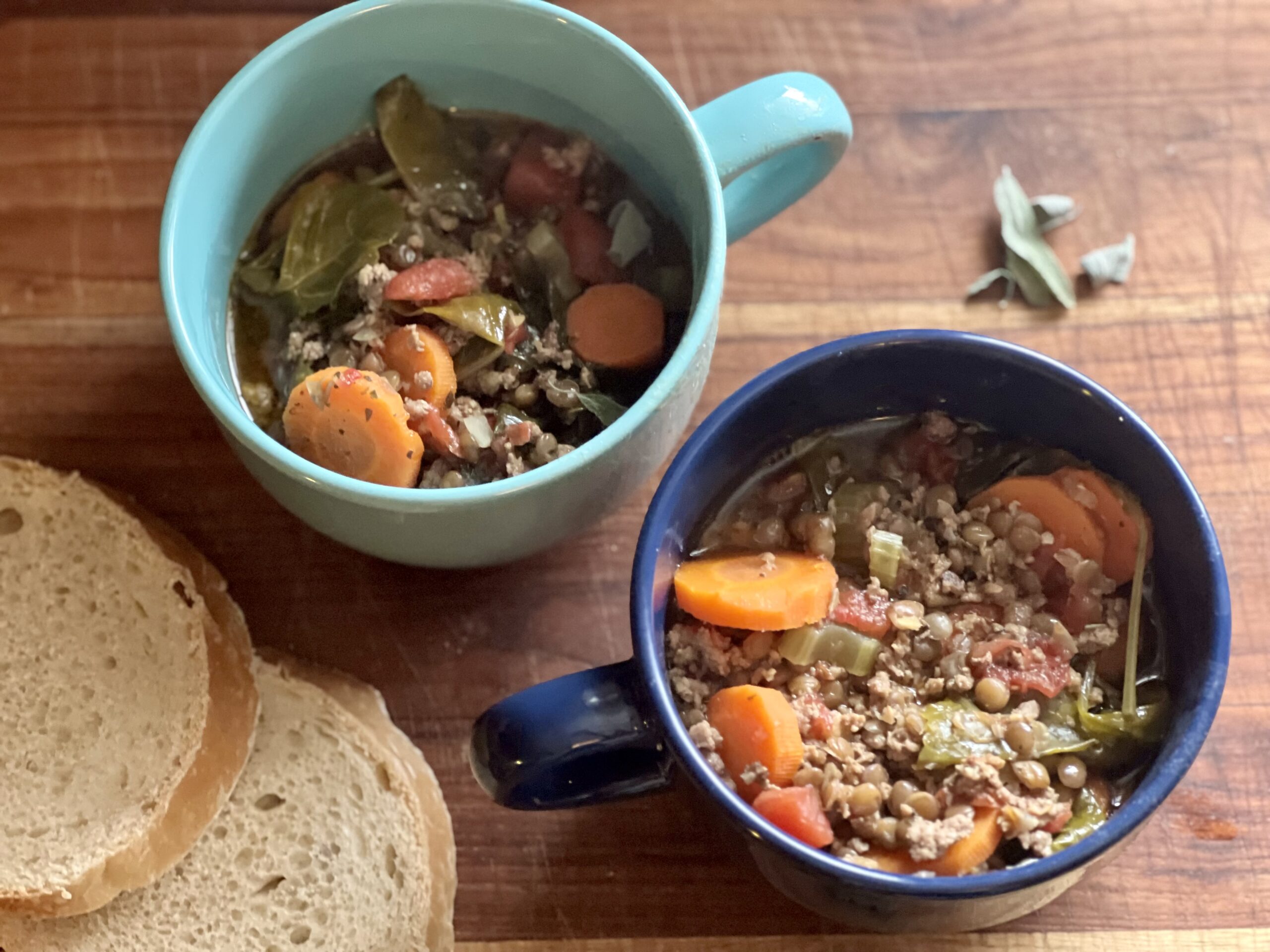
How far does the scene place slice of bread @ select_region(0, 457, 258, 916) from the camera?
1.49 metres

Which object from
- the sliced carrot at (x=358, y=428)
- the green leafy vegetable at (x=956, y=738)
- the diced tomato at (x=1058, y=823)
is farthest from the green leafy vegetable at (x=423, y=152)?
the diced tomato at (x=1058, y=823)

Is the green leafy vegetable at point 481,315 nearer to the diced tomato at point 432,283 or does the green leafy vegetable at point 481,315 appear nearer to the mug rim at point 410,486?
the diced tomato at point 432,283

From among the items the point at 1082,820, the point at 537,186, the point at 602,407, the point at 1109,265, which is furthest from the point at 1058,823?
the point at 537,186

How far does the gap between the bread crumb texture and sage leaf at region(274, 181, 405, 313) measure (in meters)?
0.40

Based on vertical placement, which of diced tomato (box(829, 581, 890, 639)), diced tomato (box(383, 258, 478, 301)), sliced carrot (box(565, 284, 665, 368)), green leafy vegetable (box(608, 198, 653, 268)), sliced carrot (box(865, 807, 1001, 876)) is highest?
green leafy vegetable (box(608, 198, 653, 268))

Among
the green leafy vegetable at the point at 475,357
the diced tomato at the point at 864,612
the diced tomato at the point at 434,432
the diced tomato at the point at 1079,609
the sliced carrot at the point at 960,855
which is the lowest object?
the sliced carrot at the point at 960,855

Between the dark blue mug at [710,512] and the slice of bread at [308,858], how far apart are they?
29 cm

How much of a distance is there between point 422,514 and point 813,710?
1.47 feet

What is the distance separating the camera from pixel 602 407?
1.45 metres

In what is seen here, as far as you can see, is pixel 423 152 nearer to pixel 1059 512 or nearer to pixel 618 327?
pixel 618 327

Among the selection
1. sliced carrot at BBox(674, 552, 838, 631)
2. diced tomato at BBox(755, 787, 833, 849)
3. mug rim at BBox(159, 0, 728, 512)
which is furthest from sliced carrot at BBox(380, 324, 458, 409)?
diced tomato at BBox(755, 787, 833, 849)

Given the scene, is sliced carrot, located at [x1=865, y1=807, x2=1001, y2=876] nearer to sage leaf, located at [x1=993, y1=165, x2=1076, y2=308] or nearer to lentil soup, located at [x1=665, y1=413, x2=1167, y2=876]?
lentil soup, located at [x1=665, y1=413, x2=1167, y2=876]

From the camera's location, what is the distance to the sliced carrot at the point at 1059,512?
135cm

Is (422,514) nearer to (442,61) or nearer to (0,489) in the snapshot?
(442,61)
